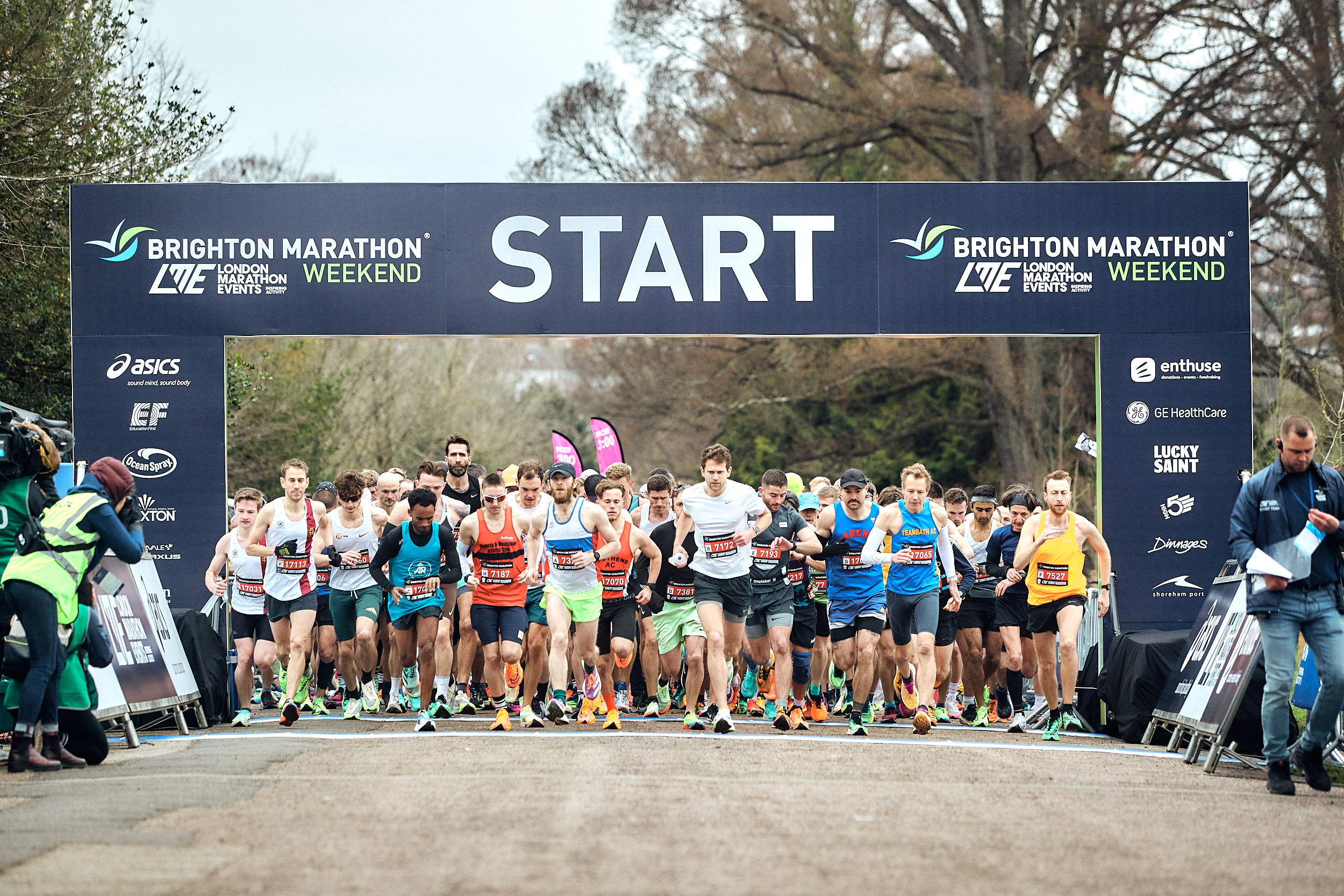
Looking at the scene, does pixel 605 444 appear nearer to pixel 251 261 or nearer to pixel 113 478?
pixel 251 261

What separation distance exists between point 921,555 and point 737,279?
12.5 feet

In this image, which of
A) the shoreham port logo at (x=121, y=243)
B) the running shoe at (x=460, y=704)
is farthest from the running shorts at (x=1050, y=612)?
the shoreham port logo at (x=121, y=243)

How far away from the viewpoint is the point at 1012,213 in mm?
14516

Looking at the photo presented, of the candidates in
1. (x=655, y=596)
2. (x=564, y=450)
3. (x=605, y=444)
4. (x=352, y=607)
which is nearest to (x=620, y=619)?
(x=655, y=596)

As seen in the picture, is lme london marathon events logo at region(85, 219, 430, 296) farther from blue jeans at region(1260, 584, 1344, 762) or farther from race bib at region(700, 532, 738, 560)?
blue jeans at region(1260, 584, 1344, 762)

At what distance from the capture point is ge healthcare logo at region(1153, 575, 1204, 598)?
46.9 feet

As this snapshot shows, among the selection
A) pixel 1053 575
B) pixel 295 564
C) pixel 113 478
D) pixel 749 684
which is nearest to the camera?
pixel 113 478

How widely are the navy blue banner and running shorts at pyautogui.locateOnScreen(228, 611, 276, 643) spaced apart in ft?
7.80

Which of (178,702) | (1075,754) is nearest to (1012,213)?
(1075,754)

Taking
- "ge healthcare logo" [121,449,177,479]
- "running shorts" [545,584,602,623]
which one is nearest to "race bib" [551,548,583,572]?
"running shorts" [545,584,602,623]

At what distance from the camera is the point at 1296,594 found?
8859 millimetres

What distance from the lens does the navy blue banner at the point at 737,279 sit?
14336 mm

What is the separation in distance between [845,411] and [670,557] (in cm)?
2543

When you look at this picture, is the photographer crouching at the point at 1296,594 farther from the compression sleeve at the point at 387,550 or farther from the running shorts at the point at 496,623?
the compression sleeve at the point at 387,550
